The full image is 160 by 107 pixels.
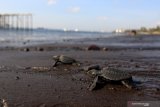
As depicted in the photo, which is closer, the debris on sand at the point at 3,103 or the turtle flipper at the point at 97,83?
the debris on sand at the point at 3,103

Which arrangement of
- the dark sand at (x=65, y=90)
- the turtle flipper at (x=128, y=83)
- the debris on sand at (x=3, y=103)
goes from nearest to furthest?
1. the debris on sand at (x=3, y=103)
2. the dark sand at (x=65, y=90)
3. the turtle flipper at (x=128, y=83)

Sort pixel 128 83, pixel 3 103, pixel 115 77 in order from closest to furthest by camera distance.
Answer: pixel 3 103
pixel 115 77
pixel 128 83

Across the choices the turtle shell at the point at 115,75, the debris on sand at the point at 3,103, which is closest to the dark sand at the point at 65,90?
the debris on sand at the point at 3,103

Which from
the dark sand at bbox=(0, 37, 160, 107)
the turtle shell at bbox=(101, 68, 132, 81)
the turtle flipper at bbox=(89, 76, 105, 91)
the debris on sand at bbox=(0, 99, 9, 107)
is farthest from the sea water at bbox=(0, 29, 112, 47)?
the debris on sand at bbox=(0, 99, 9, 107)

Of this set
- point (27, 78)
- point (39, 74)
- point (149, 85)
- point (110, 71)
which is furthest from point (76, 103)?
point (39, 74)

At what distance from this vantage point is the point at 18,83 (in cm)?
1104

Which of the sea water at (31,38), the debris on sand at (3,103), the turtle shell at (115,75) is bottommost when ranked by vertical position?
the debris on sand at (3,103)

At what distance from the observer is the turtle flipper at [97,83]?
10.1 meters

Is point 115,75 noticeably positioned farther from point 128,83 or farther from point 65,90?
point 65,90

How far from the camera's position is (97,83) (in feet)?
33.7

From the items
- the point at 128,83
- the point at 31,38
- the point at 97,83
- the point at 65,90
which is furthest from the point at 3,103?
the point at 31,38

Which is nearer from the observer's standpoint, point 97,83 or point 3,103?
point 3,103

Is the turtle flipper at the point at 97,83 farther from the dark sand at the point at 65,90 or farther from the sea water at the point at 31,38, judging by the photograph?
the sea water at the point at 31,38

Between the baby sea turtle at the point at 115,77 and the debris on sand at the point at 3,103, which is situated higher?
the baby sea turtle at the point at 115,77
